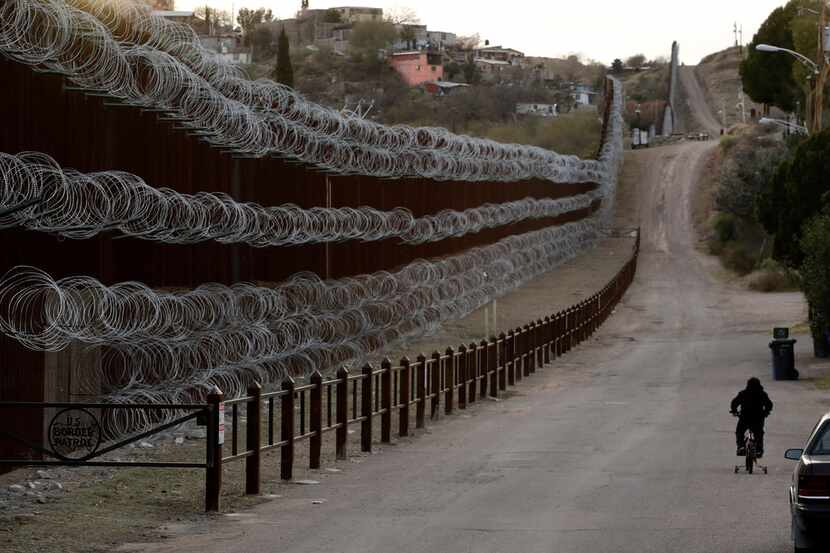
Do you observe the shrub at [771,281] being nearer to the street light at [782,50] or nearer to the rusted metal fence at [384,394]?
the street light at [782,50]

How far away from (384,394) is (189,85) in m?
5.21

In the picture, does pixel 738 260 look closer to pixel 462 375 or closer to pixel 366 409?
pixel 462 375

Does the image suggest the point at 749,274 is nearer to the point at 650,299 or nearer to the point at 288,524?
the point at 650,299

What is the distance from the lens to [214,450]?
46.2ft

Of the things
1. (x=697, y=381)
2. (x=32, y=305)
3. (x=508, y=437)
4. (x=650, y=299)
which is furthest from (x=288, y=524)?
(x=650, y=299)

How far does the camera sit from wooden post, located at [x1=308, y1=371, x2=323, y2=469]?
56.2 feet

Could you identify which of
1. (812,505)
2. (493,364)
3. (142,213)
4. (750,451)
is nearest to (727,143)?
(493,364)

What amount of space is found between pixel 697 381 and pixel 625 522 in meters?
20.9

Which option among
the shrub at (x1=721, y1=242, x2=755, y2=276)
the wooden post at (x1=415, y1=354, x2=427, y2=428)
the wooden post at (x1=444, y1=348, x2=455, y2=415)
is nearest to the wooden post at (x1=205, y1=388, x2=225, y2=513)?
the wooden post at (x1=415, y1=354, x2=427, y2=428)

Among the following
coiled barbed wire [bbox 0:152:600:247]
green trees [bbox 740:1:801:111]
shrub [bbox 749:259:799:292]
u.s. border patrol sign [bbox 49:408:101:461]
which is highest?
green trees [bbox 740:1:801:111]

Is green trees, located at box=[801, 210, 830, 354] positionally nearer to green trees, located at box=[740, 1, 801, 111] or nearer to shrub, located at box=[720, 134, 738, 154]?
green trees, located at box=[740, 1, 801, 111]

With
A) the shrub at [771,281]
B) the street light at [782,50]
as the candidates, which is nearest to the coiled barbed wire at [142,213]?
the street light at [782,50]

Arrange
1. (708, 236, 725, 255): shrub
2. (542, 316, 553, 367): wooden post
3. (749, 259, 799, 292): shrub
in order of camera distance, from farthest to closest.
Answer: (708, 236, 725, 255): shrub → (749, 259, 799, 292): shrub → (542, 316, 553, 367): wooden post

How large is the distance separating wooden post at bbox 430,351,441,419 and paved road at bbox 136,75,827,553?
0.37 m
